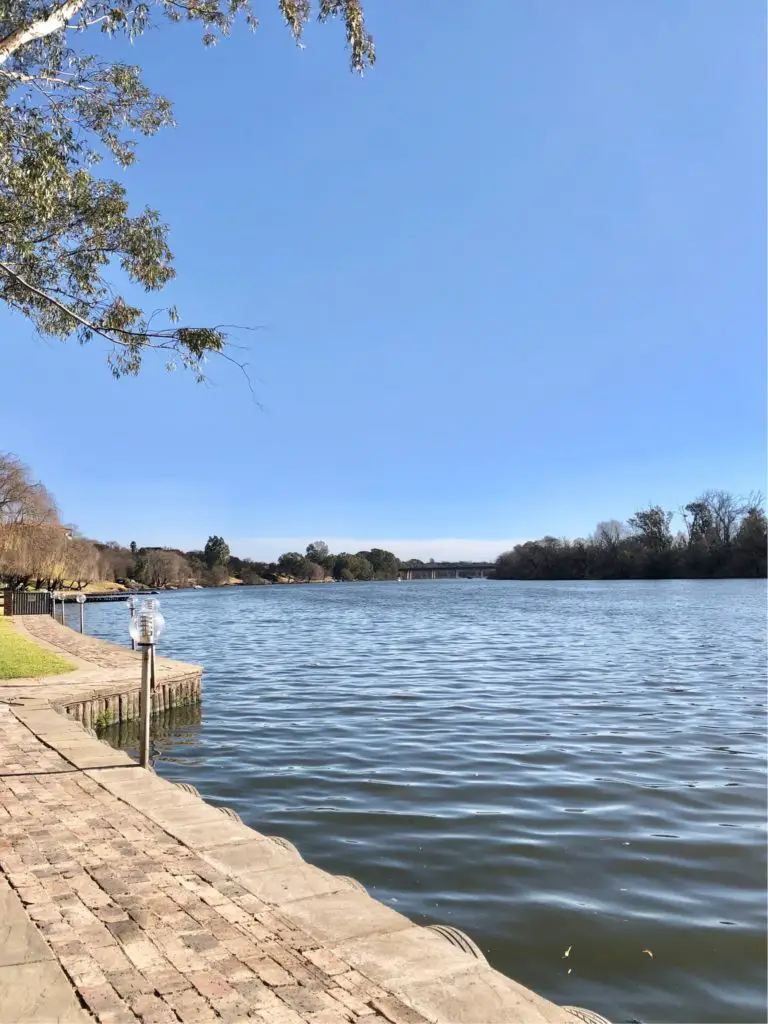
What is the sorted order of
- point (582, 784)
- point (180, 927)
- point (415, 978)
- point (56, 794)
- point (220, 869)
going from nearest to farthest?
point (415, 978), point (180, 927), point (220, 869), point (56, 794), point (582, 784)

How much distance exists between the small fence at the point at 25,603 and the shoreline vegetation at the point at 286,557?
10.0 metres

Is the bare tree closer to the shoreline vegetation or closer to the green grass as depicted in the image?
the shoreline vegetation

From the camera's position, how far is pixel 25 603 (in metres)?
34.0

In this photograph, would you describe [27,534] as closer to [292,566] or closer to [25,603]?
[25,603]

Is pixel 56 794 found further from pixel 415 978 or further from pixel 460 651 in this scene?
pixel 460 651

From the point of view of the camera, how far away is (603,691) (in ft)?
43.5

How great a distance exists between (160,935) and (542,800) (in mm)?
4685

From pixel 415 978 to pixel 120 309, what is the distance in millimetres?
9344

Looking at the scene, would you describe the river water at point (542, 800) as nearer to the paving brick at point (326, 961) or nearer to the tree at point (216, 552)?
the paving brick at point (326, 961)

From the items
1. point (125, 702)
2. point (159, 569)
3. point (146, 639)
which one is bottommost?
point (125, 702)

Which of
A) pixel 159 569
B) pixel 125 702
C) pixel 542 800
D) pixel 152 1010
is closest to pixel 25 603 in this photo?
pixel 125 702

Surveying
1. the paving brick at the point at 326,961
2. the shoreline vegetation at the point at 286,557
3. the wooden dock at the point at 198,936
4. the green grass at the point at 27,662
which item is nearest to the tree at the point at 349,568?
the shoreline vegetation at the point at 286,557

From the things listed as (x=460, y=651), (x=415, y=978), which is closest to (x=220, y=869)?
(x=415, y=978)

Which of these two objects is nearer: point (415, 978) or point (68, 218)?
point (415, 978)
